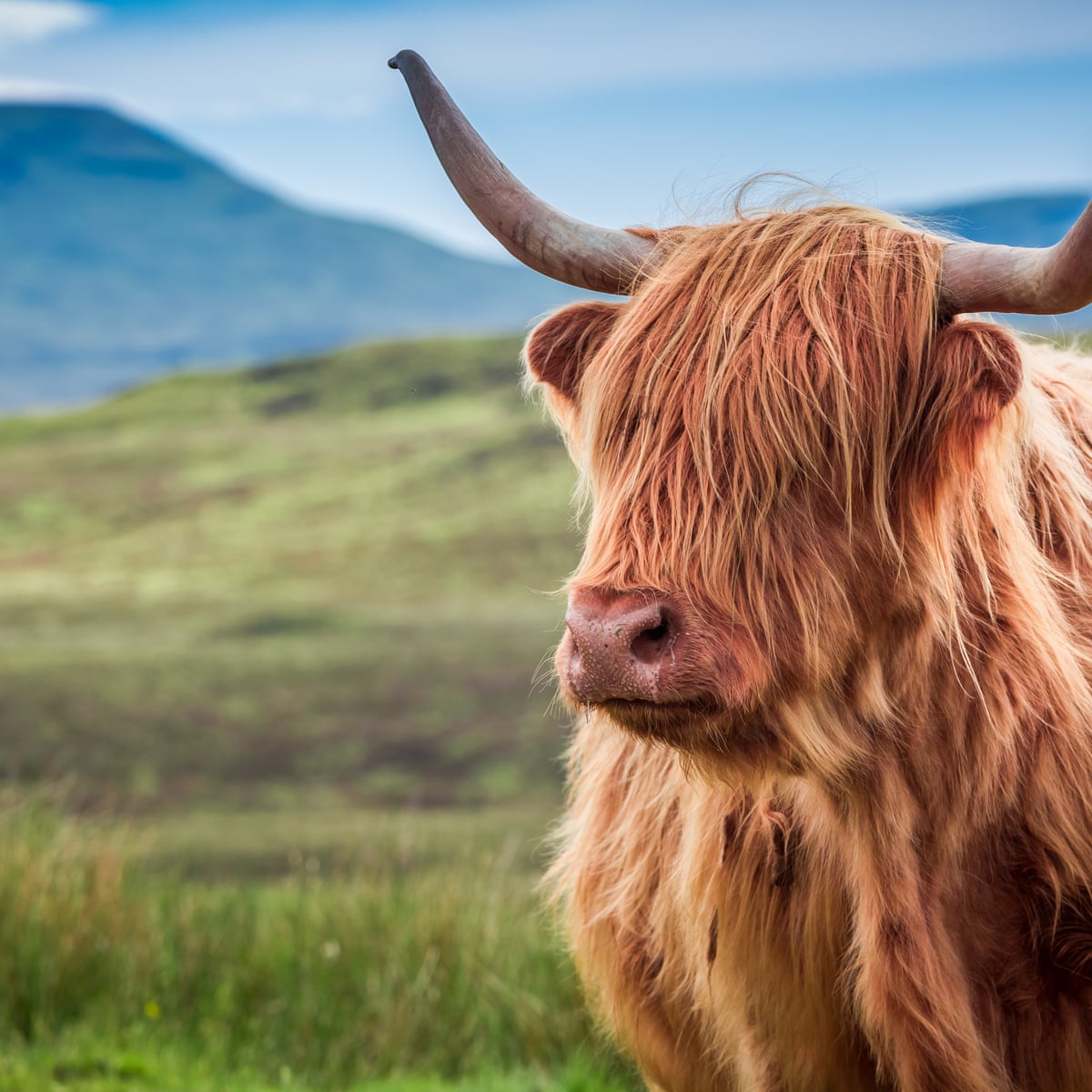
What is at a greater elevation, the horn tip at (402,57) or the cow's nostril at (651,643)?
the horn tip at (402,57)

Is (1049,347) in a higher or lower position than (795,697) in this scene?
higher

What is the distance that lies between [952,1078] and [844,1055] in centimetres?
26

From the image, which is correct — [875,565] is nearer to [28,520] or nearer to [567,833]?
[567,833]

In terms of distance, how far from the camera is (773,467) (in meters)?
2.06

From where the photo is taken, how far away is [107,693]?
12695 millimetres

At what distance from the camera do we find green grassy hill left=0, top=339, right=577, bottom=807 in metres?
12.2

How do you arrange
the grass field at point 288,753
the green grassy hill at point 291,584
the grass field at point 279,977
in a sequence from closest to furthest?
the grass field at point 279,977, the grass field at point 288,753, the green grassy hill at point 291,584

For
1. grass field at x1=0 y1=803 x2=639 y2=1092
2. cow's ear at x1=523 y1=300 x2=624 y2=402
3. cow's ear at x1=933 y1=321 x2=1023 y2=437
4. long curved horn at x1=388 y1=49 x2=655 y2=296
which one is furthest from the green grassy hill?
cow's ear at x1=933 y1=321 x2=1023 y2=437

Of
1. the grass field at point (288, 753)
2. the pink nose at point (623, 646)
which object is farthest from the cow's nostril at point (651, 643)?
the grass field at point (288, 753)

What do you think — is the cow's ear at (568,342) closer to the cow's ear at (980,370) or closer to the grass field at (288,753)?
the cow's ear at (980,370)

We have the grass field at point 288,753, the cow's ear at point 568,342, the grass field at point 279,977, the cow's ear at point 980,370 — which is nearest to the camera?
the cow's ear at point 980,370

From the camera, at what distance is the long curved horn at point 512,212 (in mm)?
2367

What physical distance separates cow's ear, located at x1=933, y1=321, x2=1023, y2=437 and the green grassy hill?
4.32 ft

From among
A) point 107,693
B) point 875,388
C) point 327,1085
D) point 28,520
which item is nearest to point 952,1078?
point 875,388
